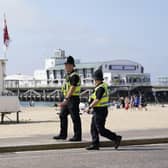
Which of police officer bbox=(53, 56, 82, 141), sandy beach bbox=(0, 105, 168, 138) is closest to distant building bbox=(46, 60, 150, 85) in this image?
sandy beach bbox=(0, 105, 168, 138)

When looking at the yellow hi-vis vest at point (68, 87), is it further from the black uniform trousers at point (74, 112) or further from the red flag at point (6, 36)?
the red flag at point (6, 36)

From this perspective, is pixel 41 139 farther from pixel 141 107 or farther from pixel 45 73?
pixel 45 73

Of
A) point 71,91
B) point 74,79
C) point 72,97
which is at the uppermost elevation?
point 74,79

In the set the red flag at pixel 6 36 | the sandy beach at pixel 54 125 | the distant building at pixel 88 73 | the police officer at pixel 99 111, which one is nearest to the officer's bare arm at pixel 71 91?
the police officer at pixel 99 111

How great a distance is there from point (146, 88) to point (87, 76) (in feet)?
54.1

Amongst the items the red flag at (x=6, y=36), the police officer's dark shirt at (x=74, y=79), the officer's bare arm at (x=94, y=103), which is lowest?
the officer's bare arm at (x=94, y=103)

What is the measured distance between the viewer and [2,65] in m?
25.8

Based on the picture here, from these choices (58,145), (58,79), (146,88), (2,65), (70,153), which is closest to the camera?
(70,153)

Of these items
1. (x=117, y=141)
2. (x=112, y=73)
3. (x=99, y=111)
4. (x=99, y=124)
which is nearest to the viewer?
(x=99, y=124)

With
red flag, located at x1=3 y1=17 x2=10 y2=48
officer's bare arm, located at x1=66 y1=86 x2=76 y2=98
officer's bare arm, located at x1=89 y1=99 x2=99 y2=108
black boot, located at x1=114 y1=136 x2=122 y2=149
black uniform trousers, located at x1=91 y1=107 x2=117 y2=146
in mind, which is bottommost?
black boot, located at x1=114 y1=136 x2=122 y2=149

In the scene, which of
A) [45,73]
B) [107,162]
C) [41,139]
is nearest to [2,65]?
[41,139]

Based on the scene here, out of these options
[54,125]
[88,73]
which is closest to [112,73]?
[88,73]

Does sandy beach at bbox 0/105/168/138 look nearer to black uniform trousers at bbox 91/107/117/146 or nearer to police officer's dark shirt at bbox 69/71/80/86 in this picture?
police officer's dark shirt at bbox 69/71/80/86

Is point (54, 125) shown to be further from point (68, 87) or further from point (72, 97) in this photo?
point (72, 97)
